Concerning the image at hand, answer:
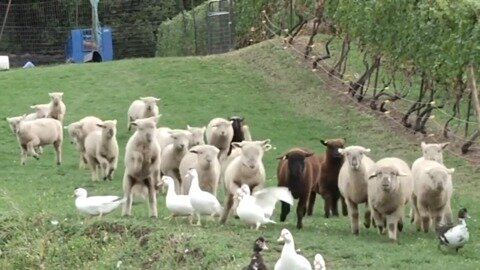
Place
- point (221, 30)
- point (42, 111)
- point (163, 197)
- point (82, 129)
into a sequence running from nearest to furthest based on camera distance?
1. point (163, 197)
2. point (82, 129)
3. point (42, 111)
4. point (221, 30)

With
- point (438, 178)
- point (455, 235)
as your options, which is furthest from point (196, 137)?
point (455, 235)

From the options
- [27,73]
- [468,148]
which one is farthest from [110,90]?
[468,148]

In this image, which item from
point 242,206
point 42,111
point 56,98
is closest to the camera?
point 242,206

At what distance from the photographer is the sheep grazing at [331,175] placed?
573 inches

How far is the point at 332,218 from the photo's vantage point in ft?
48.2

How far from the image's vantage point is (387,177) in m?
12.4

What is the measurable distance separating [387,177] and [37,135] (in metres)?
10.4

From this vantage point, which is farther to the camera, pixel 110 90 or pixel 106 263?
pixel 110 90

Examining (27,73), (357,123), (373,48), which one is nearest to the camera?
(373,48)

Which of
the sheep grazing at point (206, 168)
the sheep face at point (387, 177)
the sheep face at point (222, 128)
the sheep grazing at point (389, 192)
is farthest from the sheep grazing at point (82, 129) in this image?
the sheep face at point (387, 177)

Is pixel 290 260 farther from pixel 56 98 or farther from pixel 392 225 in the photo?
pixel 56 98

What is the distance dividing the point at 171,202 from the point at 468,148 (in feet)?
28.5

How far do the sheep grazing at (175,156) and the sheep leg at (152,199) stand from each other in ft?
4.38

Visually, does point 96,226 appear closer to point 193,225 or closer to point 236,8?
point 193,225
